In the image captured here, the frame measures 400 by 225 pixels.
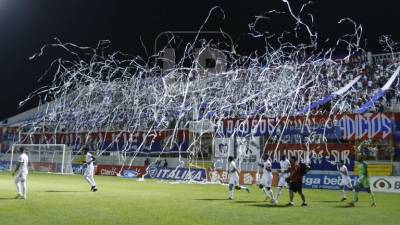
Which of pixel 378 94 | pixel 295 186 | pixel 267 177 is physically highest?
pixel 378 94

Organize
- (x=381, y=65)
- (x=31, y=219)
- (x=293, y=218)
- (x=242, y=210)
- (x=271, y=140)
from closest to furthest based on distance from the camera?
(x=31, y=219) → (x=293, y=218) → (x=242, y=210) → (x=271, y=140) → (x=381, y=65)

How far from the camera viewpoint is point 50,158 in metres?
47.9

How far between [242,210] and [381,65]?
87.9 ft

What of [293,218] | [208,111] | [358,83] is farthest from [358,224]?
[358,83]

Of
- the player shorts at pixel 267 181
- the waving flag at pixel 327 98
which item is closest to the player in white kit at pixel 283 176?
the player shorts at pixel 267 181

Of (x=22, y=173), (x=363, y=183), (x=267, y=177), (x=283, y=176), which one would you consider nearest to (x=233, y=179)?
(x=267, y=177)

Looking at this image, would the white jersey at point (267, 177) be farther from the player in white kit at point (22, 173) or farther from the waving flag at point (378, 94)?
the waving flag at point (378, 94)

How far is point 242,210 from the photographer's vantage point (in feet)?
52.7

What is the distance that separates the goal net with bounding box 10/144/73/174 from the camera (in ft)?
150

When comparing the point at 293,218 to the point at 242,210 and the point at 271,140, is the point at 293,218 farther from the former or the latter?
the point at 271,140

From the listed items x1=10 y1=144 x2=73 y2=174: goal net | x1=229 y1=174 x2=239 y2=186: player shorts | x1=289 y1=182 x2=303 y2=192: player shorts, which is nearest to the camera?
x1=289 y1=182 x2=303 y2=192: player shorts

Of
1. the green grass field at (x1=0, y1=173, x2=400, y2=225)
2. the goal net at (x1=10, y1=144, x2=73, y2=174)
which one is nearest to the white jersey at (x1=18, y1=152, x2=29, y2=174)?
the green grass field at (x1=0, y1=173, x2=400, y2=225)

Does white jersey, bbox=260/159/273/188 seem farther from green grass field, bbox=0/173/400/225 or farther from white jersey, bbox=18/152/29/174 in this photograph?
white jersey, bbox=18/152/29/174

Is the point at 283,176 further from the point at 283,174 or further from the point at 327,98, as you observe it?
the point at 327,98
